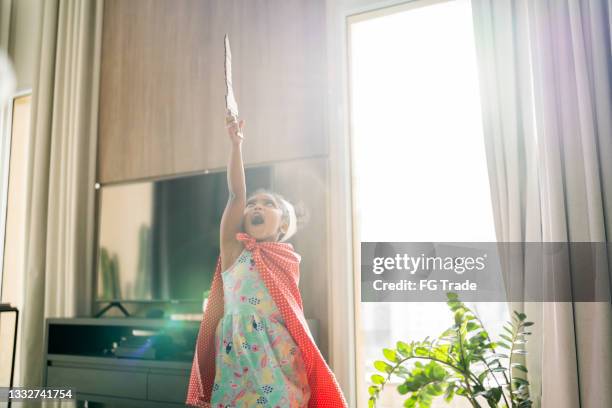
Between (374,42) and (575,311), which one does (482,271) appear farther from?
(374,42)

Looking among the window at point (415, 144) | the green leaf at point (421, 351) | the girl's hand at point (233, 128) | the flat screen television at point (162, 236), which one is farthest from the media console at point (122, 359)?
the green leaf at point (421, 351)

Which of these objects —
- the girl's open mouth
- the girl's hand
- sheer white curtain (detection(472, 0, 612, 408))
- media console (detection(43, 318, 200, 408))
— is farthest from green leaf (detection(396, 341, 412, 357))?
media console (detection(43, 318, 200, 408))

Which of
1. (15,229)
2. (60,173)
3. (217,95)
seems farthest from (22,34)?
(217,95)

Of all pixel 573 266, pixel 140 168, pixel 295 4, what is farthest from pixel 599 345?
pixel 140 168

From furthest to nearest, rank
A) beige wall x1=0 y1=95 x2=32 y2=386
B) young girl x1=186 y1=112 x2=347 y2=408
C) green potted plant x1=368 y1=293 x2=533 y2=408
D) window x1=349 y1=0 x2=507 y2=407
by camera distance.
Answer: beige wall x1=0 y1=95 x2=32 y2=386 → window x1=349 y1=0 x2=507 y2=407 → young girl x1=186 y1=112 x2=347 y2=408 → green potted plant x1=368 y1=293 x2=533 y2=408

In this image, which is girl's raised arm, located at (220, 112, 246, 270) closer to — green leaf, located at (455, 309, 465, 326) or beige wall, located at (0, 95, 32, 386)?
green leaf, located at (455, 309, 465, 326)

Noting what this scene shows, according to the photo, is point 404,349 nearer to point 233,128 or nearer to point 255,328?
point 255,328

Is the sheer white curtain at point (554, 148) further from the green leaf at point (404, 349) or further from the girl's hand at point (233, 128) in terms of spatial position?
the girl's hand at point (233, 128)

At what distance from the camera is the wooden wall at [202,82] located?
101 inches

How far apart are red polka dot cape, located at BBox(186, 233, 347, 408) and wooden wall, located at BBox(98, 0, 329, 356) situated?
1.91ft

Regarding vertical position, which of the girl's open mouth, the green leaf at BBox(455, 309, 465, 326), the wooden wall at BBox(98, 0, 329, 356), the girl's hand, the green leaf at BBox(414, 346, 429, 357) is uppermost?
the wooden wall at BBox(98, 0, 329, 356)

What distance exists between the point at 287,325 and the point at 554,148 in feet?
3.65

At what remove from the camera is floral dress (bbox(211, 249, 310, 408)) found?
166cm

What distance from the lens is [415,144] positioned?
256cm
